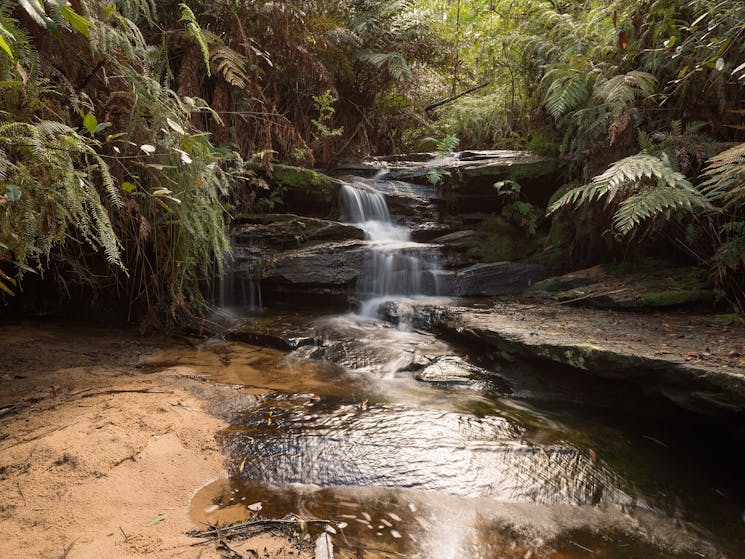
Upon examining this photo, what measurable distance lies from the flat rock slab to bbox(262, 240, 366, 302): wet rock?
4.82 ft

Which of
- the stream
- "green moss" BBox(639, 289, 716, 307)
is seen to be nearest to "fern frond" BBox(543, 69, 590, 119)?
"green moss" BBox(639, 289, 716, 307)

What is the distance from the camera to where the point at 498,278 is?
5.71 meters

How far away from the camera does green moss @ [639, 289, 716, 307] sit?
3.76m

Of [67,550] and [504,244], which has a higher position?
[504,244]

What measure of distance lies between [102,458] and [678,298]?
4.79m

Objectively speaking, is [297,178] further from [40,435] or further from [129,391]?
[40,435]

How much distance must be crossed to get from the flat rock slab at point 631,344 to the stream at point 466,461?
309mm

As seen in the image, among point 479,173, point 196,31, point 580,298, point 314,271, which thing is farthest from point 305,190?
point 580,298

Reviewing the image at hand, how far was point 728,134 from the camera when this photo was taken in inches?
149

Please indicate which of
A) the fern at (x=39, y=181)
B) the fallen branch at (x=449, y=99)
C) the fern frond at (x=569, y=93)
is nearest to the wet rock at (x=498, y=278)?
the fern frond at (x=569, y=93)

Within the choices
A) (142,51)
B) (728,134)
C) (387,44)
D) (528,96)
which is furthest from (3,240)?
(387,44)

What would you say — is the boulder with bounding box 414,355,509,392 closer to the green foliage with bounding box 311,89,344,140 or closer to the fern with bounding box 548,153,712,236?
the fern with bounding box 548,153,712,236

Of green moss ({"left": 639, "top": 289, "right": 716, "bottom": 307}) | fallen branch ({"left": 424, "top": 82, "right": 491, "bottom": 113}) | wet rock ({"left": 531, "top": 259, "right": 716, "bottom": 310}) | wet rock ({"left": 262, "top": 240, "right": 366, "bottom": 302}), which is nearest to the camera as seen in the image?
green moss ({"left": 639, "top": 289, "right": 716, "bottom": 307})

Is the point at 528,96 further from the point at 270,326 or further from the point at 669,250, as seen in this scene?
the point at 270,326
